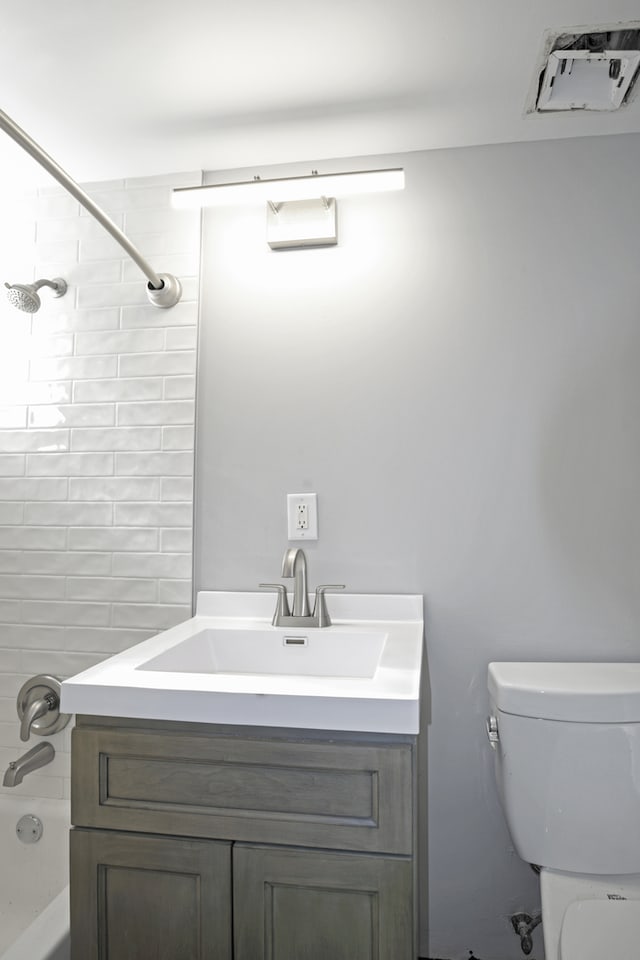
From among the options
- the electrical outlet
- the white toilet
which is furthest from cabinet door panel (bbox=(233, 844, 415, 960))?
the electrical outlet

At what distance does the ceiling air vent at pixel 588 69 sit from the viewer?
55.6 inches

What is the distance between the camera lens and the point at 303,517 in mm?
1796

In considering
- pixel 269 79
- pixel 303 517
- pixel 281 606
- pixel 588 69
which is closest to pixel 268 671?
pixel 281 606

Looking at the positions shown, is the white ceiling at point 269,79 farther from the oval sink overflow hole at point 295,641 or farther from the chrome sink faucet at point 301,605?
the oval sink overflow hole at point 295,641

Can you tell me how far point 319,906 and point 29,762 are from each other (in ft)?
3.46

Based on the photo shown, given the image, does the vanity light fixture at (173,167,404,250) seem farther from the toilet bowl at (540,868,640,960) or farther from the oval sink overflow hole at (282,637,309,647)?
the toilet bowl at (540,868,640,960)

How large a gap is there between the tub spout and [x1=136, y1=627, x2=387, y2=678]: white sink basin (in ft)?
1.87

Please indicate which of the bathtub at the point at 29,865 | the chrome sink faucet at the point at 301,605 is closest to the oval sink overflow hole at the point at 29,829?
the bathtub at the point at 29,865

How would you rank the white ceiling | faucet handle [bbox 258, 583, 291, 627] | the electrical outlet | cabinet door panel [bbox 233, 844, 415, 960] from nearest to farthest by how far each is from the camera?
cabinet door panel [bbox 233, 844, 415, 960]
the white ceiling
faucet handle [bbox 258, 583, 291, 627]
the electrical outlet

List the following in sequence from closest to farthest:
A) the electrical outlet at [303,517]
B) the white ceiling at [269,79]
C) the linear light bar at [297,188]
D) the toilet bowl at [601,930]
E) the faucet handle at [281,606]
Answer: the toilet bowl at [601,930] < the white ceiling at [269,79] < the linear light bar at [297,188] < the faucet handle at [281,606] < the electrical outlet at [303,517]

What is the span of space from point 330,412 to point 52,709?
117 cm

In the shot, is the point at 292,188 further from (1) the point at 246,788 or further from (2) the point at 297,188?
(1) the point at 246,788

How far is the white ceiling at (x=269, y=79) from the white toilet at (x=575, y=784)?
140 cm

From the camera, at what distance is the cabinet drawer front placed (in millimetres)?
1100
